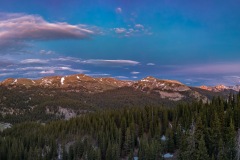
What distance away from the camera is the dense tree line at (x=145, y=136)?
318ft

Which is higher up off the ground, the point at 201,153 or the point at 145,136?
the point at 201,153

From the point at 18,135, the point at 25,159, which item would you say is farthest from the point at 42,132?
the point at 25,159

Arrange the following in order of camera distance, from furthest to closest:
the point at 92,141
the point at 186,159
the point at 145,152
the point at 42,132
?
the point at 42,132, the point at 92,141, the point at 145,152, the point at 186,159

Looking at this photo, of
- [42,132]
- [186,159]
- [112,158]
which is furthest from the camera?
[42,132]

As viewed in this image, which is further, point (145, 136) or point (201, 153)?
point (145, 136)

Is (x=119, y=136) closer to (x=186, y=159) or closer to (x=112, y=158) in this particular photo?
(x=112, y=158)

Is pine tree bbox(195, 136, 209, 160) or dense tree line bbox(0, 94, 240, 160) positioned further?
dense tree line bbox(0, 94, 240, 160)

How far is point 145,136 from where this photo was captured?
129625 mm

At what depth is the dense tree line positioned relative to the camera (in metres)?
97.0

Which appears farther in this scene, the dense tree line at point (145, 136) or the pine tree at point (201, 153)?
the dense tree line at point (145, 136)

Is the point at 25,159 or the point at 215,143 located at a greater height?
the point at 215,143

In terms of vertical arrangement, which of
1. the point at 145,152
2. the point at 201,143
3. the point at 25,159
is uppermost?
the point at 201,143

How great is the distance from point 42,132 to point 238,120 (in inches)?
4356

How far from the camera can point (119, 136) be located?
133625 millimetres
